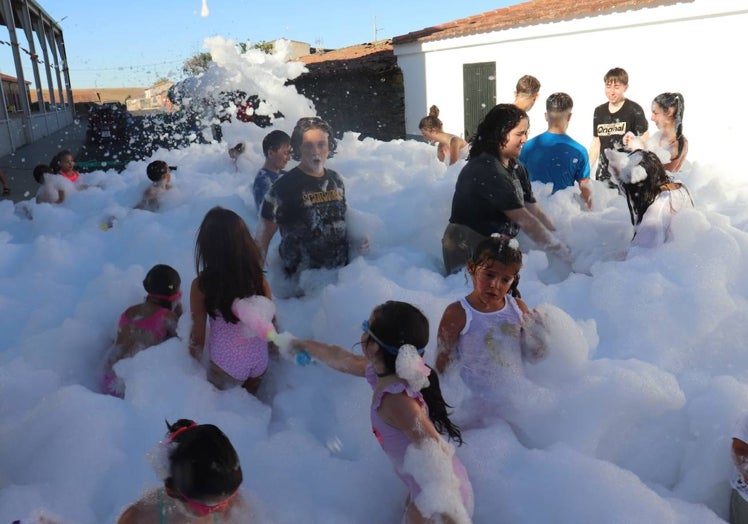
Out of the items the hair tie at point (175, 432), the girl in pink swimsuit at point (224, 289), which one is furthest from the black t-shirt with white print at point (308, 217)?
the hair tie at point (175, 432)

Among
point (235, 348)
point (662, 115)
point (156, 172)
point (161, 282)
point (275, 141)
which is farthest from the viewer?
point (156, 172)

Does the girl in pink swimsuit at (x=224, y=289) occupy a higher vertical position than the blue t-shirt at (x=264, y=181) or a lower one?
lower

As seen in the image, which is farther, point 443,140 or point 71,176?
point 71,176

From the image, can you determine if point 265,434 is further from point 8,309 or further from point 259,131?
point 259,131

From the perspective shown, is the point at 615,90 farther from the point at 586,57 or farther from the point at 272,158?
the point at 586,57

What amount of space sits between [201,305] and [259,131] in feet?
20.5

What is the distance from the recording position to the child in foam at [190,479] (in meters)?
1.64

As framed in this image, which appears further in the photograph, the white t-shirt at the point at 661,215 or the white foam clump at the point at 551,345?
the white t-shirt at the point at 661,215

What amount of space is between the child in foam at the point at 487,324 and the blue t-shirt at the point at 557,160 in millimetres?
2248

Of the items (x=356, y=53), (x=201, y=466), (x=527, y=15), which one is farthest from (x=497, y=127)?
(x=356, y=53)

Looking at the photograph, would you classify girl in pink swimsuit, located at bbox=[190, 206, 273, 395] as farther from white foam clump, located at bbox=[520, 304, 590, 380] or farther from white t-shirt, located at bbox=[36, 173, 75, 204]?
white t-shirt, located at bbox=[36, 173, 75, 204]

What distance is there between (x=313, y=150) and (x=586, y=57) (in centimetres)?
753

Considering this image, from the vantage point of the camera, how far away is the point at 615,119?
17.2 feet

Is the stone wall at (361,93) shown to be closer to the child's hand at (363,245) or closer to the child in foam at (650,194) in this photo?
the child's hand at (363,245)
